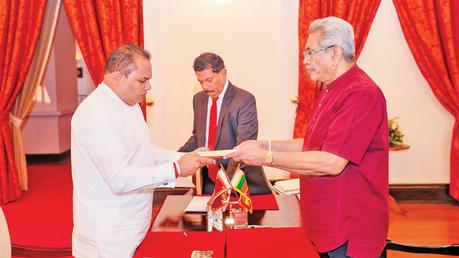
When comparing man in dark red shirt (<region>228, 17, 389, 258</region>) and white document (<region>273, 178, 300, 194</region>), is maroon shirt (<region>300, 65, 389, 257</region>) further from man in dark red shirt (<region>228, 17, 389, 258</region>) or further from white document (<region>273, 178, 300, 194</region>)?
white document (<region>273, 178, 300, 194</region>)

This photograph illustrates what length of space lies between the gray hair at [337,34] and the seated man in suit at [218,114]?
1.51 metres

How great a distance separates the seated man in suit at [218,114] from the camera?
359 cm

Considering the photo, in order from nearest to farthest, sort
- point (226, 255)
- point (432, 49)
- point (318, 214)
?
point (226, 255), point (318, 214), point (432, 49)

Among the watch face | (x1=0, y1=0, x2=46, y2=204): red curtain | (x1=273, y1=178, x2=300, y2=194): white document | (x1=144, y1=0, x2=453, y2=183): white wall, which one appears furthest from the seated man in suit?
(x1=0, y1=0, x2=46, y2=204): red curtain

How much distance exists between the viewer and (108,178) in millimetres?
2094

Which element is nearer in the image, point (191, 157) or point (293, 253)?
point (293, 253)

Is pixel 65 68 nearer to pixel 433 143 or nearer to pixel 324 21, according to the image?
pixel 433 143

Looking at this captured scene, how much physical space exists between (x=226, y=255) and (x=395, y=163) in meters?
4.13

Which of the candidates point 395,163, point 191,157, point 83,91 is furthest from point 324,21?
point 83,91

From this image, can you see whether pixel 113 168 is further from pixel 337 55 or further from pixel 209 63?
pixel 209 63

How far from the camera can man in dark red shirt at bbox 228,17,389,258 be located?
2068 mm

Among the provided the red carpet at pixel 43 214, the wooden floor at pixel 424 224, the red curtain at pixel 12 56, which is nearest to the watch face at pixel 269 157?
the wooden floor at pixel 424 224

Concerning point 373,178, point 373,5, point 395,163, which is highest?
point 373,5

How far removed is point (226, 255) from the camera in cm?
199
